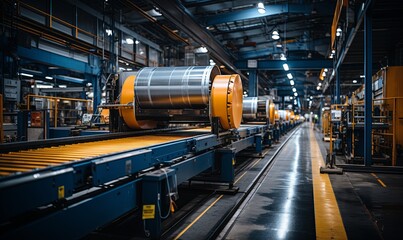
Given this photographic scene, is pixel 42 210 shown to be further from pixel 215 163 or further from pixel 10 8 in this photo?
pixel 10 8

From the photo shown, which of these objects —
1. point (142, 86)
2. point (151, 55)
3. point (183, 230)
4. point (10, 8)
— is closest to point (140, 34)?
point (151, 55)

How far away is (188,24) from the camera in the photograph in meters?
11.2

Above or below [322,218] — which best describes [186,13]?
above

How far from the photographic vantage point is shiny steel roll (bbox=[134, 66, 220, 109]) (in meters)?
5.64

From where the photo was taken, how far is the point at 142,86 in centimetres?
587

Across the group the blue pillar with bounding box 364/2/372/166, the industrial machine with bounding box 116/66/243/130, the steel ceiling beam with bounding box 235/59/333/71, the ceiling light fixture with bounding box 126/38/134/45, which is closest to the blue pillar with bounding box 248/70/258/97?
the steel ceiling beam with bounding box 235/59/333/71

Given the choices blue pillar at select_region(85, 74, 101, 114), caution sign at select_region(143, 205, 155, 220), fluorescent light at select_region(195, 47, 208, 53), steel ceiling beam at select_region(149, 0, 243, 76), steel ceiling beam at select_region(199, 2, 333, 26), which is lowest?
caution sign at select_region(143, 205, 155, 220)

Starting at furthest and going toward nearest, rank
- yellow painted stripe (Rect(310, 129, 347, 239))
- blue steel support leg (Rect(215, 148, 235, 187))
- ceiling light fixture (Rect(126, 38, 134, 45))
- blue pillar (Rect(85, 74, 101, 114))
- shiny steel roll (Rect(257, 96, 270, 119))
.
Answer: ceiling light fixture (Rect(126, 38, 134, 45))
blue pillar (Rect(85, 74, 101, 114))
shiny steel roll (Rect(257, 96, 270, 119))
blue steel support leg (Rect(215, 148, 235, 187))
yellow painted stripe (Rect(310, 129, 347, 239))

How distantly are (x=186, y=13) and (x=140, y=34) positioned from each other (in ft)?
35.9

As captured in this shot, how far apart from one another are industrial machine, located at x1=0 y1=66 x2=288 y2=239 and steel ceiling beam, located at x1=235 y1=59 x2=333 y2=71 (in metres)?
12.5

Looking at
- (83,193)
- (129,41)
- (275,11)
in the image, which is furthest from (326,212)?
(129,41)

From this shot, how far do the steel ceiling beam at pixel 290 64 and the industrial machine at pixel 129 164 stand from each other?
40.8ft

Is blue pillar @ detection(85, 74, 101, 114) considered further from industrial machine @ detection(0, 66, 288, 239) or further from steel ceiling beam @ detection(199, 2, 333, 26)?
industrial machine @ detection(0, 66, 288, 239)

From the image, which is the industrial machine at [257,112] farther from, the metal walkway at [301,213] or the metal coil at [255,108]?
the metal walkway at [301,213]
